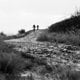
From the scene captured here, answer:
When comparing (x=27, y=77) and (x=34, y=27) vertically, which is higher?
(x=34, y=27)

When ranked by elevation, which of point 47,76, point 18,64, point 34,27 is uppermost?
point 34,27

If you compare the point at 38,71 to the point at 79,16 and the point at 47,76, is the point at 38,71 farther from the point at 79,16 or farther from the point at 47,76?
the point at 79,16

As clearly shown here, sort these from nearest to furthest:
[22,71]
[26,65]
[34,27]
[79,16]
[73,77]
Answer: [73,77], [22,71], [26,65], [79,16], [34,27]

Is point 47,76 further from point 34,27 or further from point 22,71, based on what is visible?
point 34,27

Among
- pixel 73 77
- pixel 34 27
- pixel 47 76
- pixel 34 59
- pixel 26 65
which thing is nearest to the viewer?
pixel 73 77

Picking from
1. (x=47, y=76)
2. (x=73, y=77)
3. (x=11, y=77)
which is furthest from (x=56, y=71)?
(x=11, y=77)

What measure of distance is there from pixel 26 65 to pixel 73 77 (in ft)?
4.19

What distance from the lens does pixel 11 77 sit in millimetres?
2773

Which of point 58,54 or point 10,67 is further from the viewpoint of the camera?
point 58,54

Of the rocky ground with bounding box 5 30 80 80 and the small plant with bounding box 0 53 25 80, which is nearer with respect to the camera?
the small plant with bounding box 0 53 25 80

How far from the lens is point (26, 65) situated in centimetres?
356

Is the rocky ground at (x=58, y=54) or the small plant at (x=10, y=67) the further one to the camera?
the rocky ground at (x=58, y=54)

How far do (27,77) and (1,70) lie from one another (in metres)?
0.61

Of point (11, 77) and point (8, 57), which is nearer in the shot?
point (11, 77)
